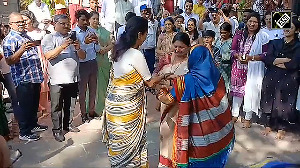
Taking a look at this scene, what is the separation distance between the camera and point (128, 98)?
3732mm

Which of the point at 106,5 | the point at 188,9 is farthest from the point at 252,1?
the point at 106,5

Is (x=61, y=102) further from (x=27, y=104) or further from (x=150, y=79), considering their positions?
(x=150, y=79)

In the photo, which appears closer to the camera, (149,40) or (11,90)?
(11,90)

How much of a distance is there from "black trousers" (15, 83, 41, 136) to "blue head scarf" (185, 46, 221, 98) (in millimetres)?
2496

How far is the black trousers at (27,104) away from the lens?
518 cm

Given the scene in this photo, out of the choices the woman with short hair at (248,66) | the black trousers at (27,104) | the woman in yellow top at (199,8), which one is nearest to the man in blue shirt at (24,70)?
the black trousers at (27,104)

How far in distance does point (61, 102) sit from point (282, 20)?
11.0 feet

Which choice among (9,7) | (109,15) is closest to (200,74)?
(109,15)

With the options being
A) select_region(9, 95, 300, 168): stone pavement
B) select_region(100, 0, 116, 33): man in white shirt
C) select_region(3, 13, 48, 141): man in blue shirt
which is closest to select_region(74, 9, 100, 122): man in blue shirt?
select_region(9, 95, 300, 168): stone pavement

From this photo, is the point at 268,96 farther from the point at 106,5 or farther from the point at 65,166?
the point at 106,5

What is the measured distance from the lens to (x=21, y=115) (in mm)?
5367

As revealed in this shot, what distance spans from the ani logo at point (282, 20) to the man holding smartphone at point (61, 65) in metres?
2.88

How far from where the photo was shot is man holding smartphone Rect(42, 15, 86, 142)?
4.97 m

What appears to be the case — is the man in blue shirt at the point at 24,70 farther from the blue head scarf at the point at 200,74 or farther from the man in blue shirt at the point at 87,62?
the blue head scarf at the point at 200,74
